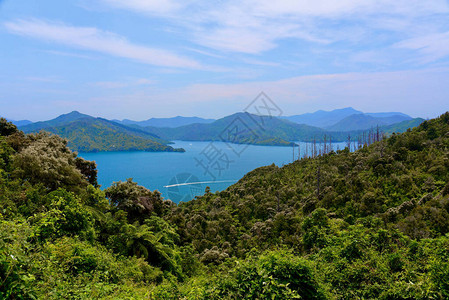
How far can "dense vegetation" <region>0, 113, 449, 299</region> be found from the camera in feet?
15.1

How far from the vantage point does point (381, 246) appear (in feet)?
28.8

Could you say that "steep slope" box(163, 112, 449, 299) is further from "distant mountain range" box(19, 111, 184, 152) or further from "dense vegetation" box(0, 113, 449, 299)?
"distant mountain range" box(19, 111, 184, 152)

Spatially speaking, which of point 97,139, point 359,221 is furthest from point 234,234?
point 97,139

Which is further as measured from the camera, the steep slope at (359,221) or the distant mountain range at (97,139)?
the distant mountain range at (97,139)

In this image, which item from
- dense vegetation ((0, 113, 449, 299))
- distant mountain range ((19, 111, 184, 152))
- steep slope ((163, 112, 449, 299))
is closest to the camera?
dense vegetation ((0, 113, 449, 299))

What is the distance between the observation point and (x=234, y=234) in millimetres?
23750

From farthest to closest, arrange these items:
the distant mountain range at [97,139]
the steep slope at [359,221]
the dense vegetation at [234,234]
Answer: the distant mountain range at [97,139], the steep slope at [359,221], the dense vegetation at [234,234]

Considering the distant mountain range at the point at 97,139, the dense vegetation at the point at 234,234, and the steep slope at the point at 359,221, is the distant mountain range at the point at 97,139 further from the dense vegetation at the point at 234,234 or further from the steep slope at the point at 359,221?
the dense vegetation at the point at 234,234

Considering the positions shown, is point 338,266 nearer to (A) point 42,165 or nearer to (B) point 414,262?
(B) point 414,262

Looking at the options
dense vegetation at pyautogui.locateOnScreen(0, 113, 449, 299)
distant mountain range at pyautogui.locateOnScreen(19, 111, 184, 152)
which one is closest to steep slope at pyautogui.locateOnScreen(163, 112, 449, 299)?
dense vegetation at pyautogui.locateOnScreen(0, 113, 449, 299)

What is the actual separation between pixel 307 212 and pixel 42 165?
2033 centimetres

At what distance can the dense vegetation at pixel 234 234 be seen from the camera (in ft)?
15.1

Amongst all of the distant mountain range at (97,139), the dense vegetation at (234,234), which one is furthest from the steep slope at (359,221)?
the distant mountain range at (97,139)

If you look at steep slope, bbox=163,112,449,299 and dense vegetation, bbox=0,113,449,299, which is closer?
dense vegetation, bbox=0,113,449,299
